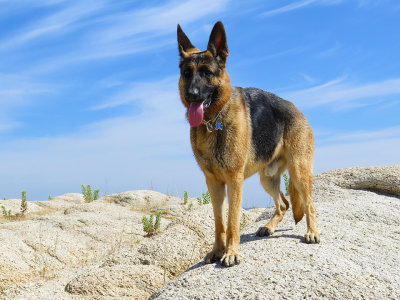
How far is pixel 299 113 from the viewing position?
605 centimetres

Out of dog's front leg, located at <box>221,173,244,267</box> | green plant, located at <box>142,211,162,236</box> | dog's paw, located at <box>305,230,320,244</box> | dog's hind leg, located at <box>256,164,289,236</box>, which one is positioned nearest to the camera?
dog's front leg, located at <box>221,173,244,267</box>

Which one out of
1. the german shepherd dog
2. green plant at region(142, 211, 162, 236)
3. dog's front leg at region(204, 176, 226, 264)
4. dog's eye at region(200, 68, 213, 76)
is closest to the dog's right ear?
the german shepherd dog

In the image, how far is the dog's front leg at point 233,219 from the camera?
15.3ft

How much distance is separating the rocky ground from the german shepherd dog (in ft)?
1.45

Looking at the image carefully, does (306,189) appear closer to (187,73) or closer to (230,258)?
(230,258)

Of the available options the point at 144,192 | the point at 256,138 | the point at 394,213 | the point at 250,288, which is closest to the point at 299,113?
the point at 256,138

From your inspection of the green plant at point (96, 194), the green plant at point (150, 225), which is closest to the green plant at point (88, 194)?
the green plant at point (96, 194)

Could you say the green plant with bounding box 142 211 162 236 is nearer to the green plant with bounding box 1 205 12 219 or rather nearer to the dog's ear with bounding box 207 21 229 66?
the green plant with bounding box 1 205 12 219

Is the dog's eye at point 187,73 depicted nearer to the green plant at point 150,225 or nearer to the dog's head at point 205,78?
the dog's head at point 205,78

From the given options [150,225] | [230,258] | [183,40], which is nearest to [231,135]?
[183,40]

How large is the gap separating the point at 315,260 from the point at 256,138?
1570 mm

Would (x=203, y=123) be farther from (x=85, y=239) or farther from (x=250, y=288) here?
(x=85, y=239)

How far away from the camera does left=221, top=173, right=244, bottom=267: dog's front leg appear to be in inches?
183

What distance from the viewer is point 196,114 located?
4.45 m
